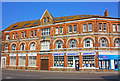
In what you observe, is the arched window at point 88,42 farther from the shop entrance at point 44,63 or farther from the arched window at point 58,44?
the shop entrance at point 44,63

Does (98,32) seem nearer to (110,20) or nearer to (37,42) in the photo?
(110,20)

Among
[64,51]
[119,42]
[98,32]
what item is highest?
[98,32]

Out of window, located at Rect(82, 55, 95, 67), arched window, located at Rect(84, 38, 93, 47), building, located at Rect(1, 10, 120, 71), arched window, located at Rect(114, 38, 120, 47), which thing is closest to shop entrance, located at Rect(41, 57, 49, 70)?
building, located at Rect(1, 10, 120, 71)

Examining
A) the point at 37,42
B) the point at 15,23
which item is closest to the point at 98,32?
the point at 37,42

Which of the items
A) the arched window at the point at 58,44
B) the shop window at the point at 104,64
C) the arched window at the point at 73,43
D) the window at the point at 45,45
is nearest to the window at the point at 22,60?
the window at the point at 45,45

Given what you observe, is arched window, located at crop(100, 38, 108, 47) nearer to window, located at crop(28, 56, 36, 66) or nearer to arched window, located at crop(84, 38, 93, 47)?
arched window, located at crop(84, 38, 93, 47)

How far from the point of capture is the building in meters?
26.7

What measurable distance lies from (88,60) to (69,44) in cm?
529

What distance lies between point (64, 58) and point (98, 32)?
29.4 feet

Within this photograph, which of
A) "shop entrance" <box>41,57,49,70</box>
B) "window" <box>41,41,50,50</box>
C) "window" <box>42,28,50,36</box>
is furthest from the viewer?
"window" <box>42,28,50,36</box>

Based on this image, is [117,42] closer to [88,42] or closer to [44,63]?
[88,42]

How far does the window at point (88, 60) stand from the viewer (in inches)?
1049

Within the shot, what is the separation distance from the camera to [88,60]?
27.0 meters

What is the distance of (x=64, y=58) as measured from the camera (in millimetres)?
28844
